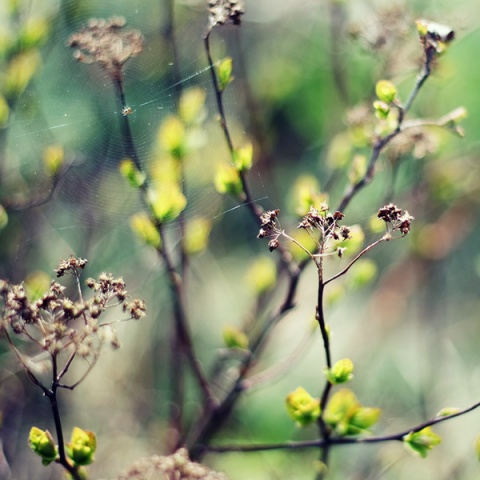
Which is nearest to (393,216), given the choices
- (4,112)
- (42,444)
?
(42,444)

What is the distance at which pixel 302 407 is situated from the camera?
0.88m

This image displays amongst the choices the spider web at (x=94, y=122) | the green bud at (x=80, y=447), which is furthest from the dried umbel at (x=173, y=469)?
the spider web at (x=94, y=122)

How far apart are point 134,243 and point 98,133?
1.16 ft

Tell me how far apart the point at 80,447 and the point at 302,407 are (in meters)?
0.33

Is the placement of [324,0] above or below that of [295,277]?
above

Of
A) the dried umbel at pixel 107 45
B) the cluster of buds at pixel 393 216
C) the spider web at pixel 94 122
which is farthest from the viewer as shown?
the spider web at pixel 94 122

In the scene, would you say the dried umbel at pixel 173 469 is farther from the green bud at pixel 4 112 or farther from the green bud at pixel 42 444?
the green bud at pixel 4 112

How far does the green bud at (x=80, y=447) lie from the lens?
2.67ft

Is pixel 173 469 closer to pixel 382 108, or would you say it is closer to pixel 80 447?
pixel 80 447

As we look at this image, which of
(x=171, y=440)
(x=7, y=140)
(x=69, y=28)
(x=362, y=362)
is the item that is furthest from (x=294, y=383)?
(x=69, y=28)

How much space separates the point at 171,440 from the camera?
4.85ft

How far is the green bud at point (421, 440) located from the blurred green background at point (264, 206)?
15.8 inches

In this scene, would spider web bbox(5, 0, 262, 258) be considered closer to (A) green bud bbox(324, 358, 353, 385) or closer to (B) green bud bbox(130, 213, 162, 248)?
(B) green bud bbox(130, 213, 162, 248)

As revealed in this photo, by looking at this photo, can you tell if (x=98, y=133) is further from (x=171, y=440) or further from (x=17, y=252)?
(x=171, y=440)
